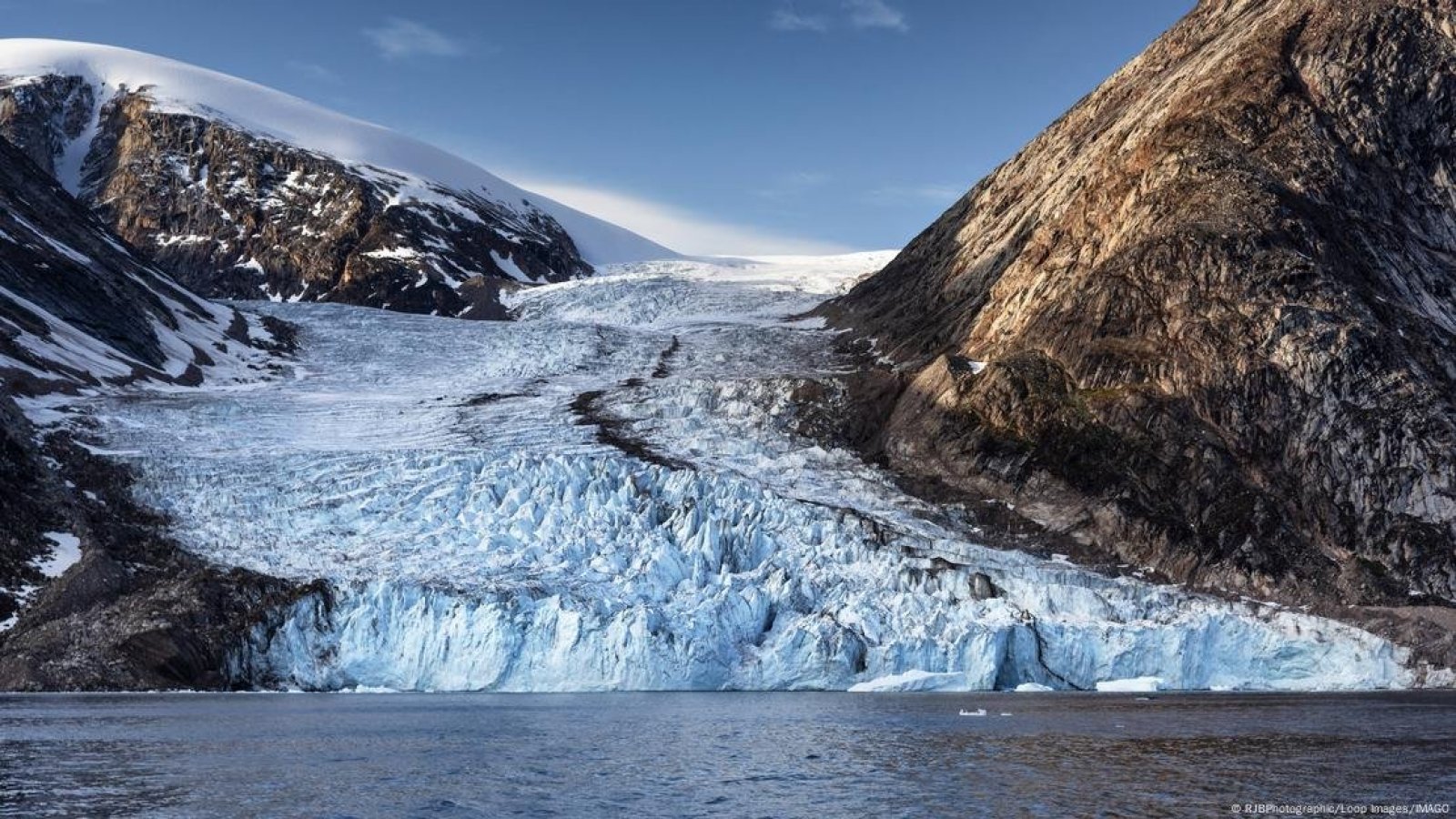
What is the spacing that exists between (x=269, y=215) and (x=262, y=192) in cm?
496

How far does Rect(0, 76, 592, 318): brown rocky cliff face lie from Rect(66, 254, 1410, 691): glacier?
6154cm

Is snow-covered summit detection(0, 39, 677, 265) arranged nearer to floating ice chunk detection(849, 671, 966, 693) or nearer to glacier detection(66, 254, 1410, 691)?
glacier detection(66, 254, 1410, 691)

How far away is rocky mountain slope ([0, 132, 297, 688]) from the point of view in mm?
45281

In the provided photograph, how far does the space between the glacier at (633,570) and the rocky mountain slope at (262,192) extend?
201ft

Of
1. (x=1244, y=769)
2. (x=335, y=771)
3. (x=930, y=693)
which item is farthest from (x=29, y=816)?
(x=930, y=693)

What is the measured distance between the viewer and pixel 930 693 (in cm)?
4972

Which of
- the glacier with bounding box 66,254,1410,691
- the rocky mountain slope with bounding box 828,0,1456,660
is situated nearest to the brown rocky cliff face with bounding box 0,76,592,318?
the glacier with bounding box 66,254,1410,691

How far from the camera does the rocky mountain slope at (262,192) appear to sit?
455 feet

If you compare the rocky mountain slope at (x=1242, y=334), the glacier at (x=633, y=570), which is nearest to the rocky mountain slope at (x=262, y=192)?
the glacier at (x=633, y=570)

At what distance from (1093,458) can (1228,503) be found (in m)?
6.38

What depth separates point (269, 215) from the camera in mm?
147750
